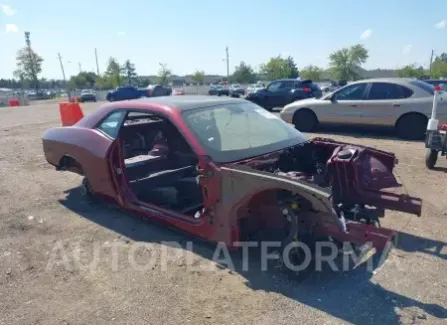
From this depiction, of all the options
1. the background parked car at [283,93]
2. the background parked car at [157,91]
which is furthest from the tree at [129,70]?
the background parked car at [283,93]

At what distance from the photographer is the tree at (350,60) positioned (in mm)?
72812

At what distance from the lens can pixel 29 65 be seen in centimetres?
7469

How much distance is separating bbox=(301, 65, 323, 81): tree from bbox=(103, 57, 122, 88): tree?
40.3 meters

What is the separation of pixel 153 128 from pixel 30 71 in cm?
8206

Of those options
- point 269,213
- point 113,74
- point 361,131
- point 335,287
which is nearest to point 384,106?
point 361,131

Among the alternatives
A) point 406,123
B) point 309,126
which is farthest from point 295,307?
point 309,126

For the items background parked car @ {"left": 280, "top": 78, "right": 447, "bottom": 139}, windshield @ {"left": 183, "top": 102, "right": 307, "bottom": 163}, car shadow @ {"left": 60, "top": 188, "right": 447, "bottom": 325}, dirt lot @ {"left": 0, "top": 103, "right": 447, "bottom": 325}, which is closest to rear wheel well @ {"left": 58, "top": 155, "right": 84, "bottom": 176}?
dirt lot @ {"left": 0, "top": 103, "right": 447, "bottom": 325}

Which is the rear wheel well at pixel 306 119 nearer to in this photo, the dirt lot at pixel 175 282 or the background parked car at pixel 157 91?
the dirt lot at pixel 175 282

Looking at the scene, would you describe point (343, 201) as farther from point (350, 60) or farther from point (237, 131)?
point (350, 60)

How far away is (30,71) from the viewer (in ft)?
Result: 246

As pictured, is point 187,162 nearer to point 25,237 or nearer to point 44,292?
point 25,237

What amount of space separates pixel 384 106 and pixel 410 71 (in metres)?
68.9

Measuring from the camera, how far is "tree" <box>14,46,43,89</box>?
2939 inches

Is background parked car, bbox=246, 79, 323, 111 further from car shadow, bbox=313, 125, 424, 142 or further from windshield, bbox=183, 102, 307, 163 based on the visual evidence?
windshield, bbox=183, 102, 307, 163
